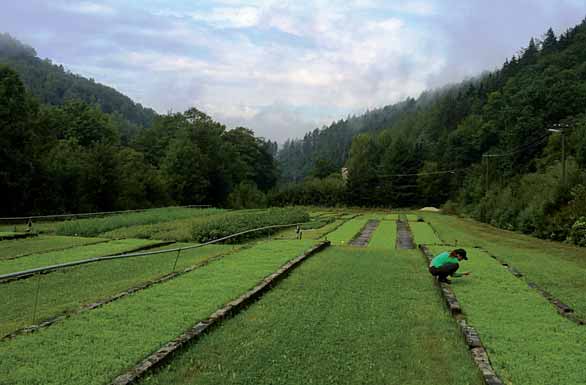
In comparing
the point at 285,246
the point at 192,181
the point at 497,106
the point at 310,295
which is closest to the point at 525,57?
the point at 497,106

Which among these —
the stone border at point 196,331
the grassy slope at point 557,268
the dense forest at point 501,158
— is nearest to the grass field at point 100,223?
the stone border at point 196,331

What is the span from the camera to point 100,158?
1737 inches

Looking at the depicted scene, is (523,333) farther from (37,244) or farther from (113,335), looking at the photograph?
(37,244)

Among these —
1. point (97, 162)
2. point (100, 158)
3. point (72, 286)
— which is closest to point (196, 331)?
point (72, 286)

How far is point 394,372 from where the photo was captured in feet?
20.9

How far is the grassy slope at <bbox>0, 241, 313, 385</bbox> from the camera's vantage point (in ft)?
18.7

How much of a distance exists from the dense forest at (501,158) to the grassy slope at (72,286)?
77.1 ft

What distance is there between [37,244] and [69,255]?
176 inches

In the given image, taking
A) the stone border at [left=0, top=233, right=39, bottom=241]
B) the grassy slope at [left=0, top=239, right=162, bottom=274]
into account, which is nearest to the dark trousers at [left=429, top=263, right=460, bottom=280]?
the grassy slope at [left=0, top=239, right=162, bottom=274]

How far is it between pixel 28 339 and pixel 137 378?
2200 millimetres

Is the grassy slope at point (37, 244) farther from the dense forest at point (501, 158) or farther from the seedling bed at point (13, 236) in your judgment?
the dense forest at point (501, 158)

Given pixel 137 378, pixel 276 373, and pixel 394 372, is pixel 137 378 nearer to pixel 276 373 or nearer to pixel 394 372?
pixel 276 373

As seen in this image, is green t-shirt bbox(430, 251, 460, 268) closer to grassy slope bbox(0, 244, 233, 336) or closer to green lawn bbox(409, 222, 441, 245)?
grassy slope bbox(0, 244, 233, 336)

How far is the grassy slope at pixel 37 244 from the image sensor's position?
17.5m
